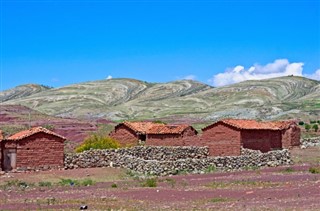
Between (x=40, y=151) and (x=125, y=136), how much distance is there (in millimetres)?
16681

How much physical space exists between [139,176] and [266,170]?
965 cm

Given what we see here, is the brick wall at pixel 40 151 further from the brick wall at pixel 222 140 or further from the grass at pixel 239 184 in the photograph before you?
the brick wall at pixel 222 140

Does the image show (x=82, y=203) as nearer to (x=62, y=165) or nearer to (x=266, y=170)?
(x=62, y=165)

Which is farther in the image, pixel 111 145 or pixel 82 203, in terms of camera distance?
pixel 111 145

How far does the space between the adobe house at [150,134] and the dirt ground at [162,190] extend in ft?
41.2

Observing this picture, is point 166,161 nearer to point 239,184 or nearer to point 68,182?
point 68,182

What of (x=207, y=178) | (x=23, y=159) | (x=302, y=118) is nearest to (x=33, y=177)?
(x=23, y=159)

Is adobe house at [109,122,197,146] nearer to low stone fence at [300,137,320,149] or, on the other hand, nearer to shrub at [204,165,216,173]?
shrub at [204,165,216,173]

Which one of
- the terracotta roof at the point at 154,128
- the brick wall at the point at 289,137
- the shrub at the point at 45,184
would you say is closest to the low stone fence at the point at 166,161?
the terracotta roof at the point at 154,128

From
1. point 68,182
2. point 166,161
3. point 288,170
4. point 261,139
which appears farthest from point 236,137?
point 68,182

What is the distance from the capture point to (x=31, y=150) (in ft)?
138

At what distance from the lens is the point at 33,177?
3906cm

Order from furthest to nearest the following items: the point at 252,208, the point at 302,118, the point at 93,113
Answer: the point at 93,113 < the point at 302,118 < the point at 252,208

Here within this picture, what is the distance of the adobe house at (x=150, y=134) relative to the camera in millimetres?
55750
